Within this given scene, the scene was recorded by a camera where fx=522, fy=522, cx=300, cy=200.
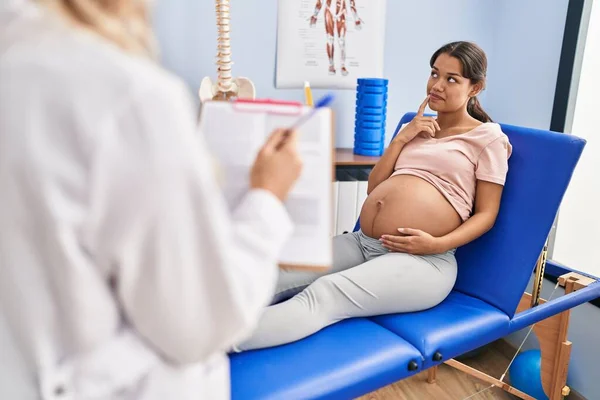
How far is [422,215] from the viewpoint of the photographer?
1.58 meters

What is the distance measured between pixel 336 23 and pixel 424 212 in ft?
3.88

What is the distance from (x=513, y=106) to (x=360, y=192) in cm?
84

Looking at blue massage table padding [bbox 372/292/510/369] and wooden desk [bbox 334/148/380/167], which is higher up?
wooden desk [bbox 334/148/380/167]

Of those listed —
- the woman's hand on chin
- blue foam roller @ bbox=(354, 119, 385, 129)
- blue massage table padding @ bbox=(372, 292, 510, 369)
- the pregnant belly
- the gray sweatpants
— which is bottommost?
blue massage table padding @ bbox=(372, 292, 510, 369)

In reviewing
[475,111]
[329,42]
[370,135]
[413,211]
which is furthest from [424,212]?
[329,42]

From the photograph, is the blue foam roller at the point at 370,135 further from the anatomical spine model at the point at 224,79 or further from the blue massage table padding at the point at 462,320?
the blue massage table padding at the point at 462,320

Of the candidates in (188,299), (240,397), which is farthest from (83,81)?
(240,397)

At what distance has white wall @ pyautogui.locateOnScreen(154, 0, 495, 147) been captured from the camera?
2203 millimetres

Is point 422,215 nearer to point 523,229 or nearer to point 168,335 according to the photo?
point 523,229

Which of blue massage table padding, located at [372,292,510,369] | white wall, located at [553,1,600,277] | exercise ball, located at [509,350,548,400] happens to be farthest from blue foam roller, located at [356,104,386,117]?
exercise ball, located at [509,350,548,400]

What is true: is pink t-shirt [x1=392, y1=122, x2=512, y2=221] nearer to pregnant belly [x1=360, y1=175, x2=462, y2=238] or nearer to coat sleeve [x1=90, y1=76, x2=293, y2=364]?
pregnant belly [x1=360, y1=175, x2=462, y2=238]

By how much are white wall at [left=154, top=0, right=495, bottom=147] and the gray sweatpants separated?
1.06 m

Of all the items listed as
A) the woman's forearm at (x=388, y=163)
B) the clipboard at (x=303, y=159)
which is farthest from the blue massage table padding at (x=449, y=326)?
the clipboard at (x=303, y=159)

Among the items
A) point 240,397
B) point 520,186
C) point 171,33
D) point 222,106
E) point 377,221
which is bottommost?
point 240,397
